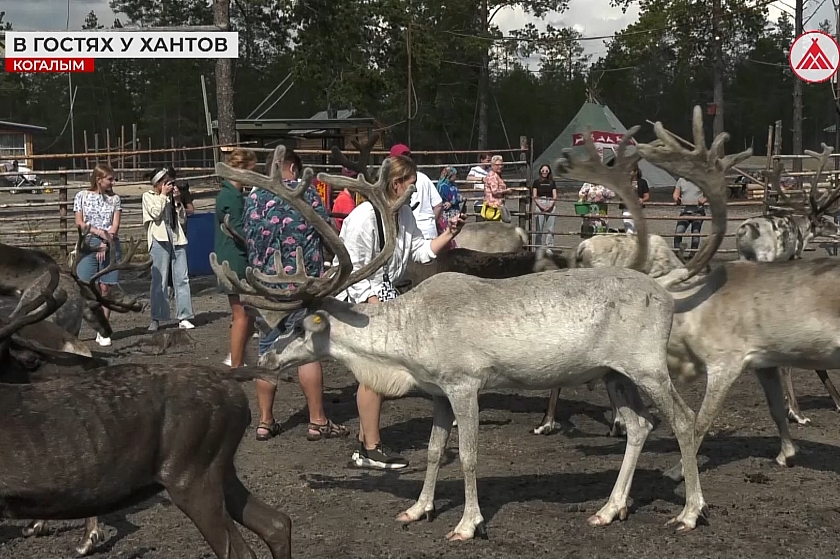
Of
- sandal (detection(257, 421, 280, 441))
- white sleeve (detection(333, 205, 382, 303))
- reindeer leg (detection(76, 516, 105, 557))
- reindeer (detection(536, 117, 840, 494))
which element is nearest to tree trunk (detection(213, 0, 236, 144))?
sandal (detection(257, 421, 280, 441))

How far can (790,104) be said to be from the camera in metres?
64.0

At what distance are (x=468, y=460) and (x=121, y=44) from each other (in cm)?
1059

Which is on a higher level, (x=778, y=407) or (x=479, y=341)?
(x=479, y=341)

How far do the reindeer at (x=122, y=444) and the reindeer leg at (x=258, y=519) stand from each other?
154 millimetres

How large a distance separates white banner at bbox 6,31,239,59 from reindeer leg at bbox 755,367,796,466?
963cm

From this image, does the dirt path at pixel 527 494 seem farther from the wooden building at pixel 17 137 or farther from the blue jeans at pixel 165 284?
the wooden building at pixel 17 137

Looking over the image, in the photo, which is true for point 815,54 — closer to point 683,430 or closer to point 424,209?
point 424,209

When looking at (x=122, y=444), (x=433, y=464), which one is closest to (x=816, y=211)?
(x=433, y=464)

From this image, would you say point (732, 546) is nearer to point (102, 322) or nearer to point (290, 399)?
point (290, 399)

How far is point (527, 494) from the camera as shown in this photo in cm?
645

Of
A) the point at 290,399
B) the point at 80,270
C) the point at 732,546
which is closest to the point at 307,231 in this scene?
the point at 290,399

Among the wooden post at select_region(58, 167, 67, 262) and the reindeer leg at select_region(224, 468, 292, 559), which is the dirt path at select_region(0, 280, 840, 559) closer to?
the reindeer leg at select_region(224, 468, 292, 559)

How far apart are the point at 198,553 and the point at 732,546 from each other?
2780mm

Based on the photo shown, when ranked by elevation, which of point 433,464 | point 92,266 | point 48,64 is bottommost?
point 433,464
